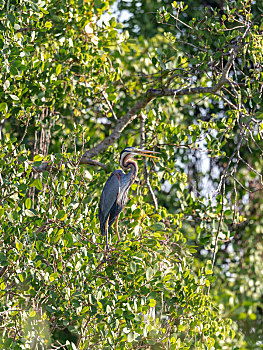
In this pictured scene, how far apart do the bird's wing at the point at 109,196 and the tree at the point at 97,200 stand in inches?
3.4

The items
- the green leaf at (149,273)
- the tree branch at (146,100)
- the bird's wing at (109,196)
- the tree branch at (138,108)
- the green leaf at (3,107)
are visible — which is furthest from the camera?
the tree branch at (138,108)

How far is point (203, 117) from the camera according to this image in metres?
6.10

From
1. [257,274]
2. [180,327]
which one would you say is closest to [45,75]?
[180,327]

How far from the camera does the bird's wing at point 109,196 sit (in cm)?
302

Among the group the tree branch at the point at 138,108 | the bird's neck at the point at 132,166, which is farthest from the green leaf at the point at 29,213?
the tree branch at the point at 138,108

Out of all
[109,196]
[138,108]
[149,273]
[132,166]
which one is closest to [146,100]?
[138,108]

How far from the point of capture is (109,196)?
9.93 ft

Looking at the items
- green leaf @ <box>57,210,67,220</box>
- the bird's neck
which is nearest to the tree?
green leaf @ <box>57,210,67,220</box>

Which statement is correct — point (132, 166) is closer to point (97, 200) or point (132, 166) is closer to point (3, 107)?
point (3, 107)

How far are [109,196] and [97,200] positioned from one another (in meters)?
1.02

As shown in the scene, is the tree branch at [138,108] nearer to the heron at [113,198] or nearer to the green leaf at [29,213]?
the heron at [113,198]

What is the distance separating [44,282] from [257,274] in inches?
146

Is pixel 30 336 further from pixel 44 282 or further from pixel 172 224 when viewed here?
pixel 172 224

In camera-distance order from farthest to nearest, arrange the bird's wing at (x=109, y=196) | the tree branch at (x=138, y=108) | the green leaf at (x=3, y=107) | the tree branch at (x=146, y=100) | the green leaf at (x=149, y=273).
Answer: the tree branch at (x=138, y=108) < the tree branch at (x=146, y=100) < the green leaf at (x=3, y=107) < the bird's wing at (x=109, y=196) < the green leaf at (x=149, y=273)
